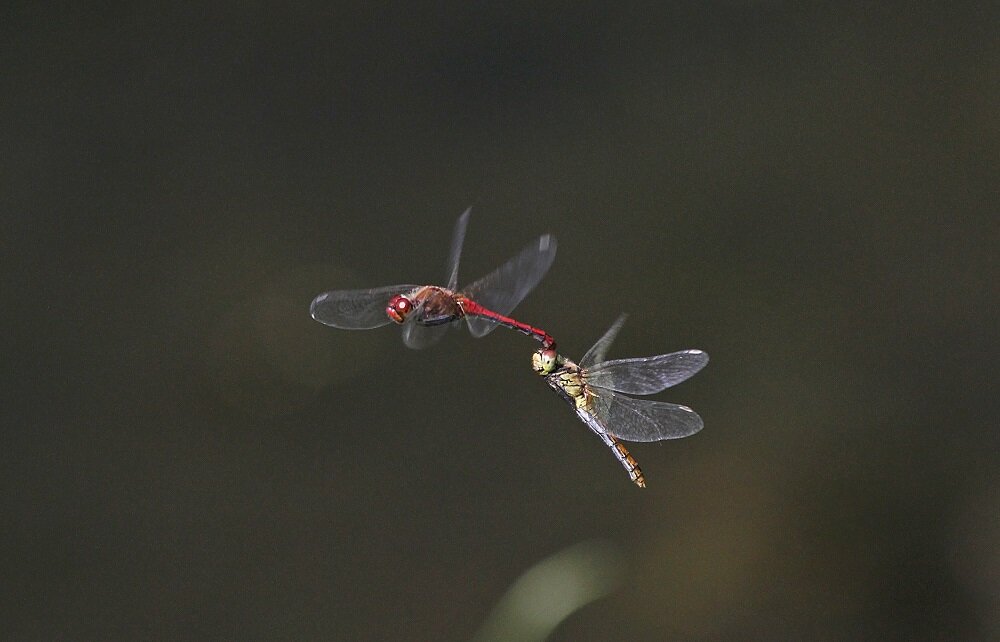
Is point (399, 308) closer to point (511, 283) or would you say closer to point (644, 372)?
point (511, 283)

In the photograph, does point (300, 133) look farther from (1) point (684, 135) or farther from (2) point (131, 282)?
(1) point (684, 135)

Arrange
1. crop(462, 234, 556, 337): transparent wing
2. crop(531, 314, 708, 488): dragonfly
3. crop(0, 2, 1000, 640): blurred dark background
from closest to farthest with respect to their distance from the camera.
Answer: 1. crop(462, 234, 556, 337): transparent wing
2. crop(531, 314, 708, 488): dragonfly
3. crop(0, 2, 1000, 640): blurred dark background

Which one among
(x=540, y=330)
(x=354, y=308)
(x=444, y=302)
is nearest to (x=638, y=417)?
(x=540, y=330)

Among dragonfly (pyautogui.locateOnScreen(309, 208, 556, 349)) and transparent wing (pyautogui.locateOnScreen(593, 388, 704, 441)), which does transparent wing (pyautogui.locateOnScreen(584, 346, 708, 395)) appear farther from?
dragonfly (pyautogui.locateOnScreen(309, 208, 556, 349))

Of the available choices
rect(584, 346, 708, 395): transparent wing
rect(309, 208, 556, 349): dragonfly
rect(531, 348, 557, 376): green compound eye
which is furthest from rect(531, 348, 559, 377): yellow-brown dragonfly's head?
rect(584, 346, 708, 395): transparent wing

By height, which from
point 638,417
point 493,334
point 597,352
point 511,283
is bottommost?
point 638,417

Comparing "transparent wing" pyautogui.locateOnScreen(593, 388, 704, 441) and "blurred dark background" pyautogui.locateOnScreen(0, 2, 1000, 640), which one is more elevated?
"blurred dark background" pyautogui.locateOnScreen(0, 2, 1000, 640)

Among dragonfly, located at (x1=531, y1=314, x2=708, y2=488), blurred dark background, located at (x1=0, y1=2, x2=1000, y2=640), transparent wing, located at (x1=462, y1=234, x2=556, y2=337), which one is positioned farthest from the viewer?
blurred dark background, located at (x1=0, y1=2, x2=1000, y2=640)

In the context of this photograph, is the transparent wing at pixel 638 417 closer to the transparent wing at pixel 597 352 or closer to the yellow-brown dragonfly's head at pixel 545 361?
the transparent wing at pixel 597 352
